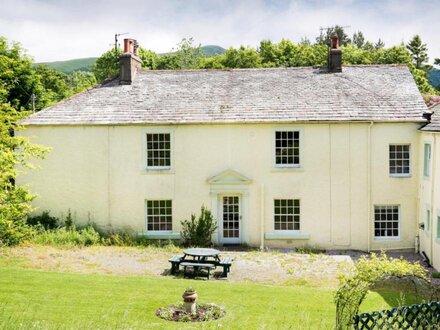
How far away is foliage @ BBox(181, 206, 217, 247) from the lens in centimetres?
2630

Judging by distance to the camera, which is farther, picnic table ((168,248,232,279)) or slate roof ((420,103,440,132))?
slate roof ((420,103,440,132))

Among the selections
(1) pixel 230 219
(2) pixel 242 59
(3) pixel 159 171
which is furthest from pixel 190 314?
(2) pixel 242 59

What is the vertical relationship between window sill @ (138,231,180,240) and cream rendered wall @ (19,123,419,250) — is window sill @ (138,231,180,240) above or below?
below

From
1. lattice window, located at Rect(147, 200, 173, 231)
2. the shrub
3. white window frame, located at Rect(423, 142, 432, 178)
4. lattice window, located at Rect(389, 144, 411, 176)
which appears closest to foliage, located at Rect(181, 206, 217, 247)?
lattice window, located at Rect(147, 200, 173, 231)

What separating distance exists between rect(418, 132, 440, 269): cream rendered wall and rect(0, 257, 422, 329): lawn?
5.85m

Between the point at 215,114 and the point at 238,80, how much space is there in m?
3.99

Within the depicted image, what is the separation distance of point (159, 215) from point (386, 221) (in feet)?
35.4

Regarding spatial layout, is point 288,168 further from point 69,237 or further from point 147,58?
point 147,58

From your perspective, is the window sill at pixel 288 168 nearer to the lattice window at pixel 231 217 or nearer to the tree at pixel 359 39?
the lattice window at pixel 231 217

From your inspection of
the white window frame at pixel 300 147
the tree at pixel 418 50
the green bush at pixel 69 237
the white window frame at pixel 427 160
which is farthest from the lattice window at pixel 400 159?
the tree at pixel 418 50

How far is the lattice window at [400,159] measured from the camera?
87.1 ft

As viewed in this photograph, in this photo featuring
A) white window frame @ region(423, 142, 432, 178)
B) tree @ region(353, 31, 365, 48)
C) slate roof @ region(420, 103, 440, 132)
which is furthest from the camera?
tree @ region(353, 31, 365, 48)

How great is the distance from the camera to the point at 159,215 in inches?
1075

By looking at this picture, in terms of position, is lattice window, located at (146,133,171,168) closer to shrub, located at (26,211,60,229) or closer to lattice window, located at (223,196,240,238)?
lattice window, located at (223,196,240,238)
